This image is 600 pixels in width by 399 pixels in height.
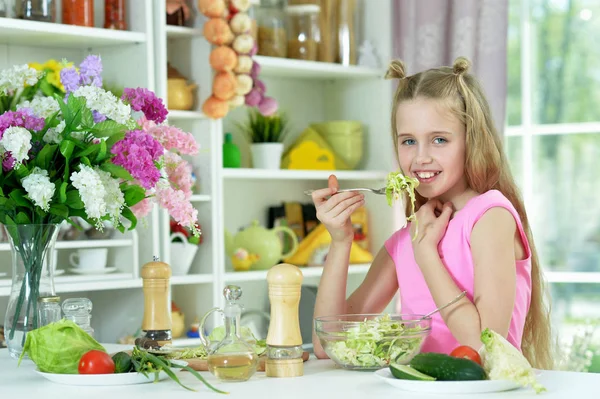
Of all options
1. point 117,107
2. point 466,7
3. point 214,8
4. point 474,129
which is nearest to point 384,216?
point 466,7

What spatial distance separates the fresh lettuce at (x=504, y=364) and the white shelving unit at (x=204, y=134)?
1.82 metres

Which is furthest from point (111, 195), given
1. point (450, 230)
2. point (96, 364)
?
point (450, 230)

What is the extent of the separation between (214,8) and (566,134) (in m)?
1.35

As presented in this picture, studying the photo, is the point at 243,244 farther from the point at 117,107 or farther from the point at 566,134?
the point at 117,107

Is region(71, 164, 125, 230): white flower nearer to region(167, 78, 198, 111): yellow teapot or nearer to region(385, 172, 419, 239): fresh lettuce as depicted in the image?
region(385, 172, 419, 239): fresh lettuce

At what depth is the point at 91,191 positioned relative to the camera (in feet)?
5.47

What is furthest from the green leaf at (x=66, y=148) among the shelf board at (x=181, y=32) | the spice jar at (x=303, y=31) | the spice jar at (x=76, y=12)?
the spice jar at (x=303, y=31)

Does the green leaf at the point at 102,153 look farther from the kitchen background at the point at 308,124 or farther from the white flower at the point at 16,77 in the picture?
the kitchen background at the point at 308,124

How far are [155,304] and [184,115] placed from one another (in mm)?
1555

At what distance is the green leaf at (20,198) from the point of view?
5.78 ft

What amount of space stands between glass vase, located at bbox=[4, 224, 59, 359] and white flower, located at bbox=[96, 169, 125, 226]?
0.48ft

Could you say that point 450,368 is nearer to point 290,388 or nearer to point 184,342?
point 290,388

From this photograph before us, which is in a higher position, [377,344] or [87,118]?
[87,118]

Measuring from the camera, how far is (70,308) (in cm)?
172
